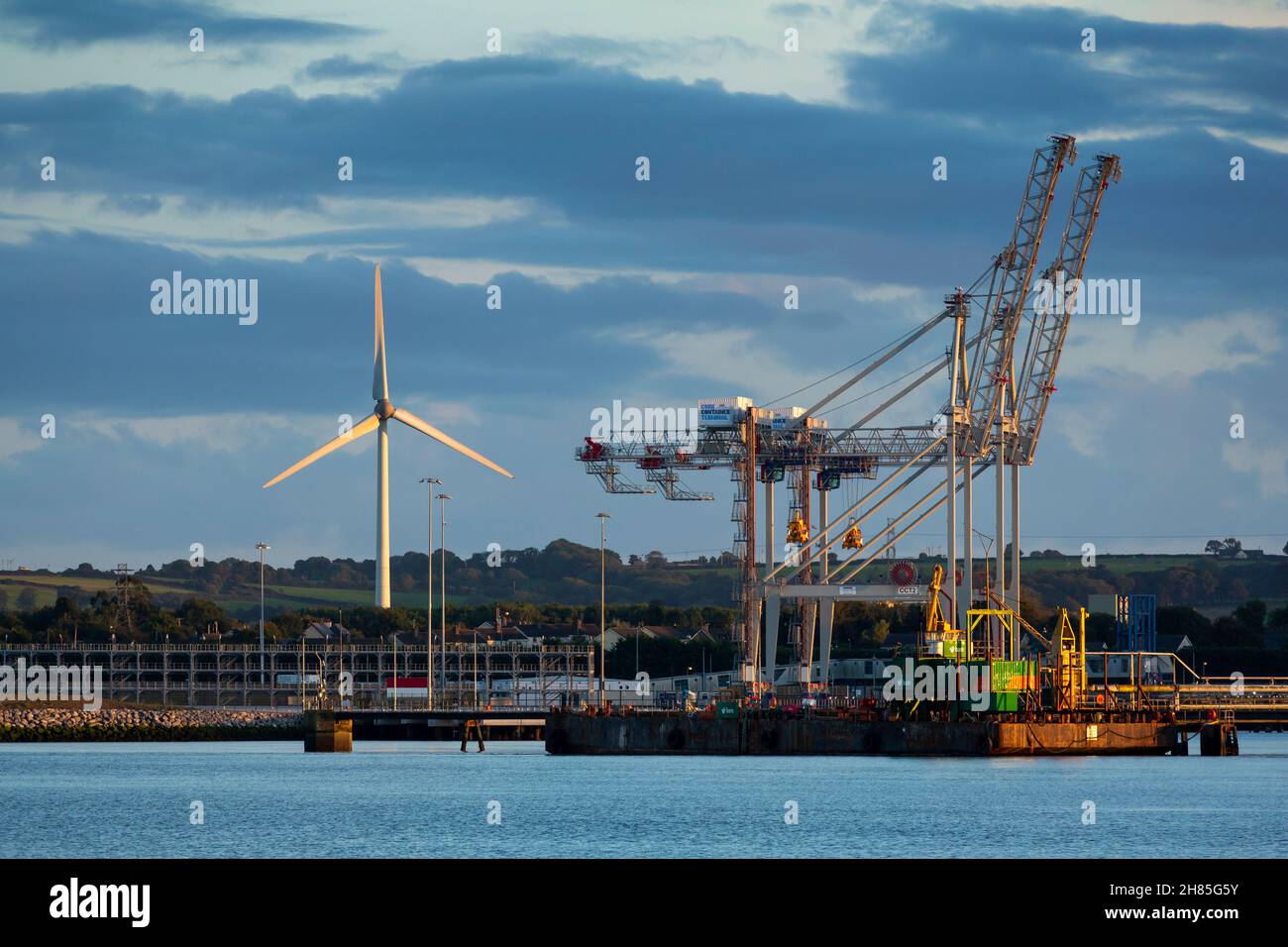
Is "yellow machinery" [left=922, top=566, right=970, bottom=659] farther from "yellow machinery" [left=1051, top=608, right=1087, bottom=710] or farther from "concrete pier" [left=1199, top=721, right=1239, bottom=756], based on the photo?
"concrete pier" [left=1199, top=721, right=1239, bottom=756]

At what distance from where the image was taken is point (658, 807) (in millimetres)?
80125

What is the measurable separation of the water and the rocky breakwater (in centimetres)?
5027

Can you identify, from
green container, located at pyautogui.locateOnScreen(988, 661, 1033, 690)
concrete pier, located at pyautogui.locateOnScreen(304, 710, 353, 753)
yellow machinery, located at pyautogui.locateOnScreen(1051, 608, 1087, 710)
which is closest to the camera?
green container, located at pyautogui.locateOnScreen(988, 661, 1033, 690)

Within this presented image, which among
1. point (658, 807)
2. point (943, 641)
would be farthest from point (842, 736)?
point (658, 807)

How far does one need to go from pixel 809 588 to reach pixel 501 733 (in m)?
45.4

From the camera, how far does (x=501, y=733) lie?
169 metres

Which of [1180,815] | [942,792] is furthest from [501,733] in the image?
[1180,815]

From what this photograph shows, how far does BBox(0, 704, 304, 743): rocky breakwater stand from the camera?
573 feet

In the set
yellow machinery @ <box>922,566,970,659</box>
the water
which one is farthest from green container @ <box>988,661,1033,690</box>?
the water

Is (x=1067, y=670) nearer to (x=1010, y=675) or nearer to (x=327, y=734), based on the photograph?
(x=1010, y=675)

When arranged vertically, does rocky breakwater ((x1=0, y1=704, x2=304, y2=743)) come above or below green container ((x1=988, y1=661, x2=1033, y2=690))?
below

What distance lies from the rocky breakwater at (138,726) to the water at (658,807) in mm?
50268

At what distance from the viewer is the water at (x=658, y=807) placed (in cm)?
6397

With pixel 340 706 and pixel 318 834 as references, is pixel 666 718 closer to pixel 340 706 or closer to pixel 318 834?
pixel 318 834
